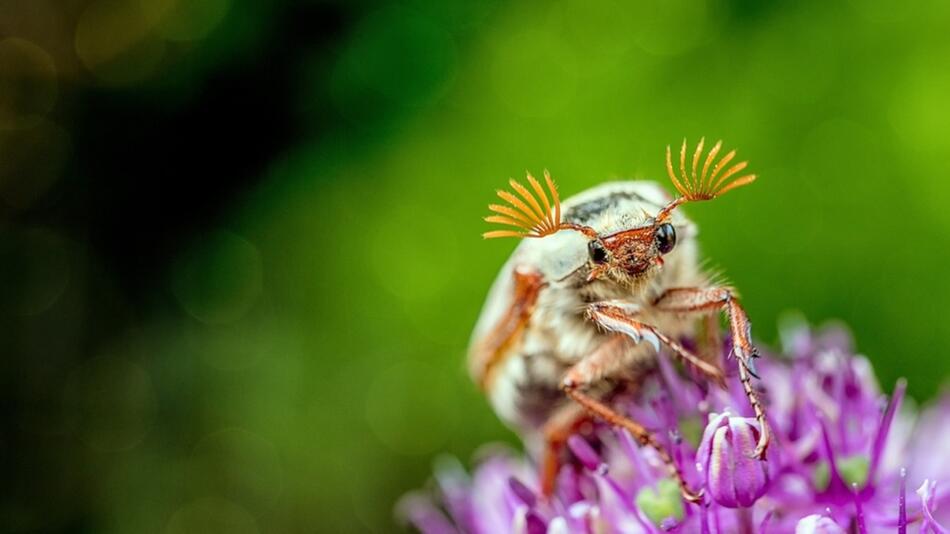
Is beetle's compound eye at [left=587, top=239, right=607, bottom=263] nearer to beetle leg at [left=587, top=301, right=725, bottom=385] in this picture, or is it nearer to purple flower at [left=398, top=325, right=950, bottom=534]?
beetle leg at [left=587, top=301, right=725, bottom=385]

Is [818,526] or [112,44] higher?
[112,44]

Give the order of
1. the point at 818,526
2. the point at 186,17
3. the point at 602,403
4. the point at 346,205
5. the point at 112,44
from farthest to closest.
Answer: the point at 112,44
the point at 186,17
the point at 346,205
the point at 602,403
the point at 818,526

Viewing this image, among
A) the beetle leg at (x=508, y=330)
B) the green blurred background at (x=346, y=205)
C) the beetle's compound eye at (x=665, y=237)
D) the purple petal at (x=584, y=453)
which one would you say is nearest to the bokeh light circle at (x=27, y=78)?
the green blurred background at (x=346, y=205)

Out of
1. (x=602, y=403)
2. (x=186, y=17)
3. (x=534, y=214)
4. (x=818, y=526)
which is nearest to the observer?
(x=818, y=526)

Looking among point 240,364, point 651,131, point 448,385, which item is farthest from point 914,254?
point 240,364

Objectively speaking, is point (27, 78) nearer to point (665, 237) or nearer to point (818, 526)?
point (665, 237)

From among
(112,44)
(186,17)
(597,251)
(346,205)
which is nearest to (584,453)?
(597,251)
